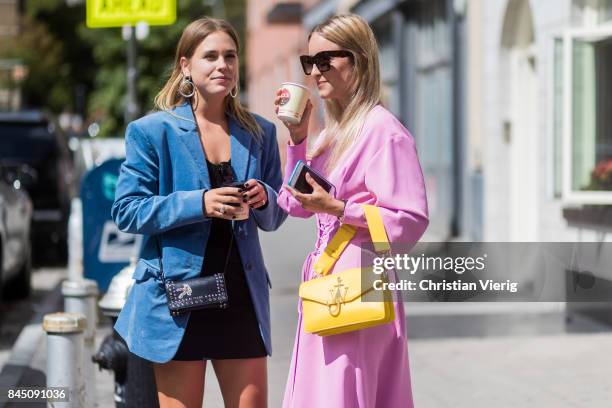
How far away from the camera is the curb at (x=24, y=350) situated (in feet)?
26.5

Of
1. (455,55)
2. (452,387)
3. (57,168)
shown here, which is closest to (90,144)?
(57,168)

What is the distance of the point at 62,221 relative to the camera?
56.5ft

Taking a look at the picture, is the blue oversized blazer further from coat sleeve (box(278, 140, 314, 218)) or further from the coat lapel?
coat sleeve (box(278, 140, 314, 218))

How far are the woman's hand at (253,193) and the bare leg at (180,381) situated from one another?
0.55 m

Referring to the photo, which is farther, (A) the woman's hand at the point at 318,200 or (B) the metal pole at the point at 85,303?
(B) the metal pole at the point at 85,303

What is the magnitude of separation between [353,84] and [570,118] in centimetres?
743

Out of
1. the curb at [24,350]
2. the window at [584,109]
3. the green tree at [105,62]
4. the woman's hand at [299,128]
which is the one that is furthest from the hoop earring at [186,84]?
the green tree at [105,62]

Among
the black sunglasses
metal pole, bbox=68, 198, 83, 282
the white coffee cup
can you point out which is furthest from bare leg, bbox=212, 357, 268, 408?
metal pole, bbox=68, 198, 83, 282

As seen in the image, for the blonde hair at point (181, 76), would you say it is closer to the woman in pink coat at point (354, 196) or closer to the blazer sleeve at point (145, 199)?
the blazer sleeve at point (145, 199)

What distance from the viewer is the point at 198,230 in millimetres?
4195

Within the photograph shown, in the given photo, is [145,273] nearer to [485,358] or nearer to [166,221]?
[166,221]

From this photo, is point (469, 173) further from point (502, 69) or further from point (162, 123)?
point (162, 123)

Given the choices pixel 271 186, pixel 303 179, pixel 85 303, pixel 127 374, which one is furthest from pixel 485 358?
pixel 303 179

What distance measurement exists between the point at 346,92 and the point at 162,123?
0.66 metres
